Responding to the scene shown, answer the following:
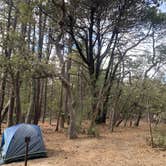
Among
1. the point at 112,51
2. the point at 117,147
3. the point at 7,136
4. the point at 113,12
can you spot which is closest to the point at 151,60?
the point at 112,51

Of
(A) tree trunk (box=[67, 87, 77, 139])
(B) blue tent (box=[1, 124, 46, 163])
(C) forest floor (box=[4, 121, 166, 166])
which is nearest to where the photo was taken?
(C) forest floor (box=[4, 121, 166, 166])

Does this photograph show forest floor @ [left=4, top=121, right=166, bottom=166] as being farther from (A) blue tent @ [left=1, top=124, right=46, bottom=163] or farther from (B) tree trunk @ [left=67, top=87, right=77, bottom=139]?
(B) tree trunk @ [left=67, top=87, right=77, bottom=139]

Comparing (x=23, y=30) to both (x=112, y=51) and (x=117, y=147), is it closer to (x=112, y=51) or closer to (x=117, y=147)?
(x=112, y=51)

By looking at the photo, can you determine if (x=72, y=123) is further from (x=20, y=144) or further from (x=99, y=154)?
(x=20, y=144)

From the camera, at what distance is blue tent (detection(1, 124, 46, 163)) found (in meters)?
9.48

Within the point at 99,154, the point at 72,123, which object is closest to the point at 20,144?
the point at 99,154

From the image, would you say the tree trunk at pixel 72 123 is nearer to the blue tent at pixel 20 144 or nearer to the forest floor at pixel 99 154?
the forest floor at pixel 99 154

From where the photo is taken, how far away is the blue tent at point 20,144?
9.48 metres

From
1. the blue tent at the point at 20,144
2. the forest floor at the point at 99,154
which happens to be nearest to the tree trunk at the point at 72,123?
the forest floor at the point at 99,154

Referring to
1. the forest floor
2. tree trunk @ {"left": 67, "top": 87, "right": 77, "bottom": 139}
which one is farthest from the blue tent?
tree trunk @ {"left": 67, "top": 87, "right": 77, "bottom": 139}

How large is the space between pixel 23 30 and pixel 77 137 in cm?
666

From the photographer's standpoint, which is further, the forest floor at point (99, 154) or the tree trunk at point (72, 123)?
the tree trunk at point (72, 123)

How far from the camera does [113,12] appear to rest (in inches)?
703

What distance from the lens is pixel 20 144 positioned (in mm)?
9594
